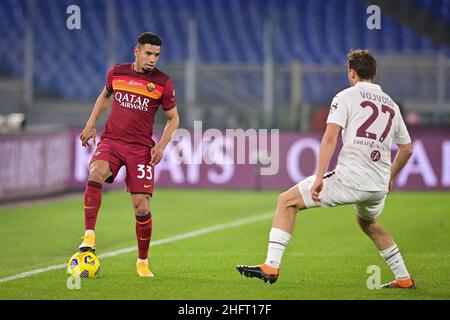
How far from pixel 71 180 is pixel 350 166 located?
14711 millimetres

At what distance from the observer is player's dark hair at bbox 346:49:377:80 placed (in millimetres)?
7699

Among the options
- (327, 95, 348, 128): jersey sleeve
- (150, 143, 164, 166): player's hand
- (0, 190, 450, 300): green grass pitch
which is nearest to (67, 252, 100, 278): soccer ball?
(0, 190, 450, 300): green grass pitch

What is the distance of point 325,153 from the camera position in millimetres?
7426

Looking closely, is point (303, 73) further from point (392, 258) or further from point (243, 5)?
point (392, 258)

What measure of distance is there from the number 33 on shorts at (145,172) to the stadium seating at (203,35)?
16.8 metres

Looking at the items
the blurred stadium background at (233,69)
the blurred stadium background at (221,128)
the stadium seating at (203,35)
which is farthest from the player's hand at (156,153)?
the stadium seating at (203,35)

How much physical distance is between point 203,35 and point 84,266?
18193mm

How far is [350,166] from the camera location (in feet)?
25.0

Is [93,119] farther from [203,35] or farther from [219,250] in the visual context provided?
[203,35]

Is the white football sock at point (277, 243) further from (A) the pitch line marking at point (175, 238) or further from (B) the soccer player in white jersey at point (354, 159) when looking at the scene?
(A) the pitch line marking at point (175, 238)

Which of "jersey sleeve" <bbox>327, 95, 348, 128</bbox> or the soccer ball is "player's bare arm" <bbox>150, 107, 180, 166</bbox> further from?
"jersey sleeve" <bbox>327, 95, 348, 128</bbox>

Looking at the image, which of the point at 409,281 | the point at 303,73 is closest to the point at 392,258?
the point at 409,281

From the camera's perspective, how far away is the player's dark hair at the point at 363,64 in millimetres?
7699
